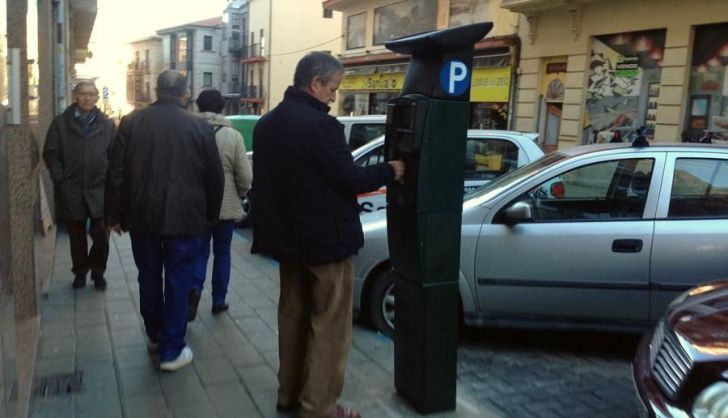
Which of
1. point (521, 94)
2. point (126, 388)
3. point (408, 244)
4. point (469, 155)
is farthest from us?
point (521, 94)

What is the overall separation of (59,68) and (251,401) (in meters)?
7.94

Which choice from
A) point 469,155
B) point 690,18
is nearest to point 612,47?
point 690,18

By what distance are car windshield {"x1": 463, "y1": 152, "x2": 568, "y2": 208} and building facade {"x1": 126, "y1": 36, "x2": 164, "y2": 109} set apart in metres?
70.1

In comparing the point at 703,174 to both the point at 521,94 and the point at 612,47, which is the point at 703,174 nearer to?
the point at 612,47

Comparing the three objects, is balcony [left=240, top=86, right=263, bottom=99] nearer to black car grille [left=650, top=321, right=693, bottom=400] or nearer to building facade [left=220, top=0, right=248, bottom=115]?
building facade [left=220, top=0, right=248, bottom=115]

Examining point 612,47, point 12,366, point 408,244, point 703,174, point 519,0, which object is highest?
point 519,0

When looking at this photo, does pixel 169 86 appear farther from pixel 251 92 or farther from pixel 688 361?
pixel 251 92

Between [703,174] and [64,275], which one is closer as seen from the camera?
[703,174]

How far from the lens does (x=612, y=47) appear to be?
1434 cm

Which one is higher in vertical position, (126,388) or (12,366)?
(12,366)

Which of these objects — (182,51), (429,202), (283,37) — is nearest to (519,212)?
(429,202)

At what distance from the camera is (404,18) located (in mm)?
22219

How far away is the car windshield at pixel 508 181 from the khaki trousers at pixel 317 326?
1956 mm

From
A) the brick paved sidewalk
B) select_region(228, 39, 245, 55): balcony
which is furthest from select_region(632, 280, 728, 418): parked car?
select_region(228, 39, 245, 55): balcony
